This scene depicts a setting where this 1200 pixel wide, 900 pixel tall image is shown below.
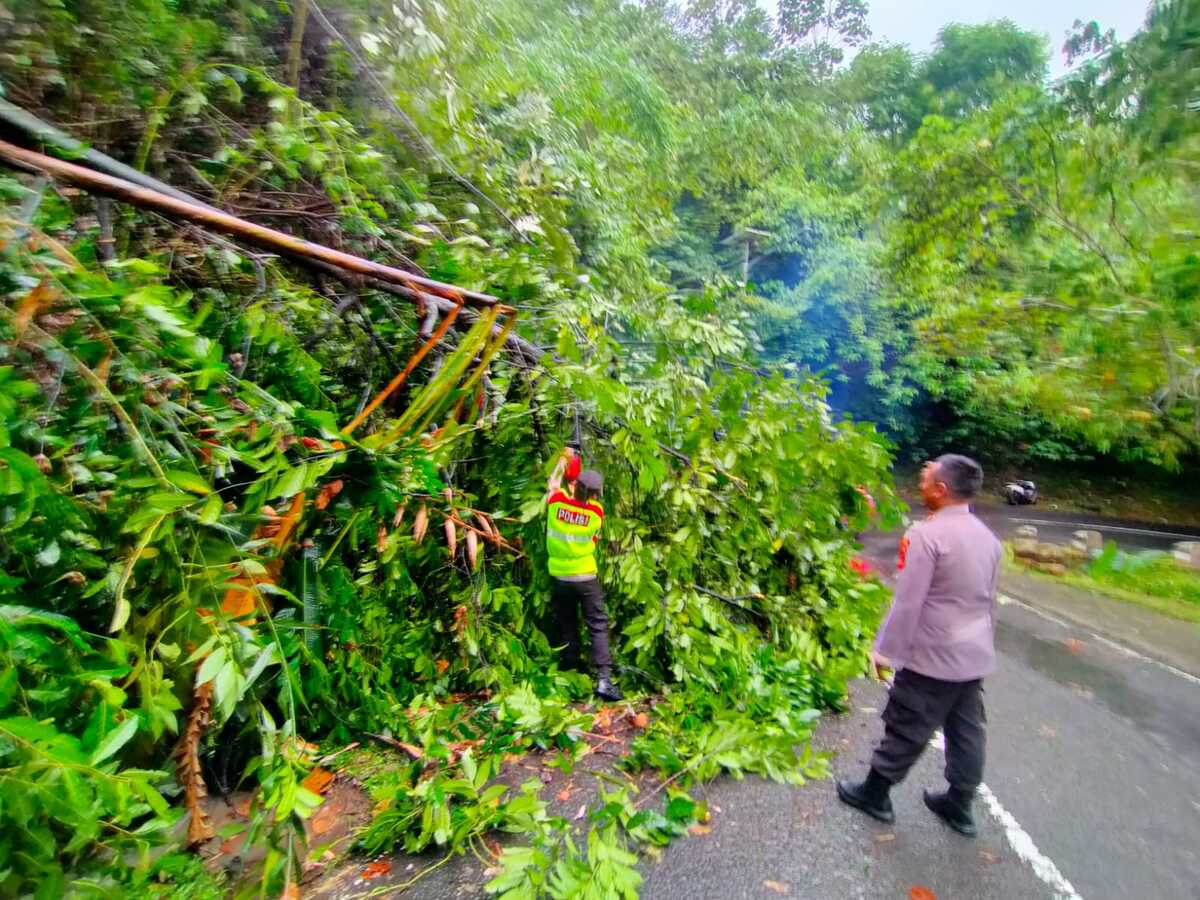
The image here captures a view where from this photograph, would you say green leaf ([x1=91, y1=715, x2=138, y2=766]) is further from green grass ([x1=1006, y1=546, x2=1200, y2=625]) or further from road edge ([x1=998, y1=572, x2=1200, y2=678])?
green grass ([x1=1006, y1=546, x2=1200, y2=625])

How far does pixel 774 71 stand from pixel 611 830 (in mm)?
23501

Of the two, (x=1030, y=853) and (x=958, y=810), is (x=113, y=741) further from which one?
(x=1030, y=853)

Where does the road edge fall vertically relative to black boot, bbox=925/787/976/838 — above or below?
below

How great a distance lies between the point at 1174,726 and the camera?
4.59 m

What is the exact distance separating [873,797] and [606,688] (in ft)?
4.88

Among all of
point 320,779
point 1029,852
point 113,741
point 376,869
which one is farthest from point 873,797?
point 113,741

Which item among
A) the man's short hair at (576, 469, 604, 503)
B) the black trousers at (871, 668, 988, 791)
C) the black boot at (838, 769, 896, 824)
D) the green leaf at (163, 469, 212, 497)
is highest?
the green leaf at (163, 469, 212, 497)

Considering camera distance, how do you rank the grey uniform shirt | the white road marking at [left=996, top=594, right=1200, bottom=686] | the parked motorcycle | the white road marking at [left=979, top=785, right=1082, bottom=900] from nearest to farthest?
the white road marking at [left=979, top=785, right=1082, bottom=900] < the grey uniform shirt < the white road marking at [left=996, top=594, right=1200, bottom=686] < the parked motorcycle

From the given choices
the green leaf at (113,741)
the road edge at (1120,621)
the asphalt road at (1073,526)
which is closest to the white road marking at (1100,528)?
the asphalt road at (1073,526)

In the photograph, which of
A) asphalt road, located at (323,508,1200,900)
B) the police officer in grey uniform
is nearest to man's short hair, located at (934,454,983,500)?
the police officer in grey uniform

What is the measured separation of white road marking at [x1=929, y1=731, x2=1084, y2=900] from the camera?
2.46m

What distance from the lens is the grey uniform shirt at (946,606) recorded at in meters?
2.56

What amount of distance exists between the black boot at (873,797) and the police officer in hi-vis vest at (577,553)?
52.3 inches

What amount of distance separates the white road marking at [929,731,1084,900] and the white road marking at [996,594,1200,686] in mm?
3374
